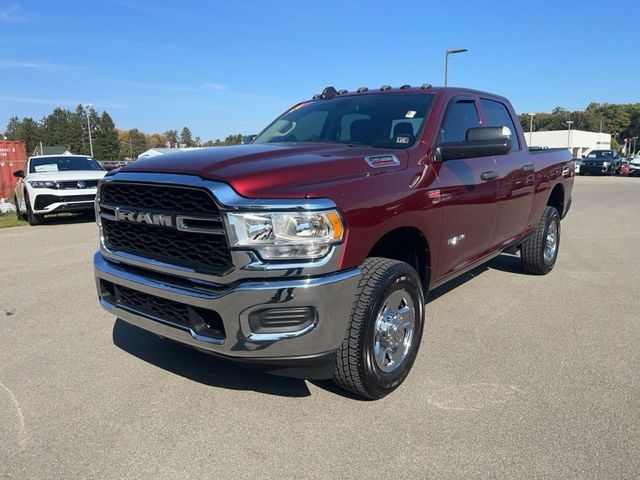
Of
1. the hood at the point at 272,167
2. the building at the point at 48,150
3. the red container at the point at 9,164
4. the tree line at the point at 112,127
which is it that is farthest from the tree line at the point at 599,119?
the hood at the point at 272,167

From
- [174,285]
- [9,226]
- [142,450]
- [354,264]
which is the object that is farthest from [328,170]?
[9,226]

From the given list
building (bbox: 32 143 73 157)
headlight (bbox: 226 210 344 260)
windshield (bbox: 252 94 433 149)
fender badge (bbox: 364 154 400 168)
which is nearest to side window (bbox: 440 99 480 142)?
windshield (bbox: 252 94 433 149)

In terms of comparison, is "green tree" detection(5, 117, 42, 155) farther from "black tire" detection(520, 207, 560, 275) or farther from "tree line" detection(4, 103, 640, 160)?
"black tire" detection(520, 207, 560, 275)

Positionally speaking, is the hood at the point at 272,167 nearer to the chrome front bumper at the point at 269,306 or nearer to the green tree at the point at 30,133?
the chrome front bumper at the point at 269,306

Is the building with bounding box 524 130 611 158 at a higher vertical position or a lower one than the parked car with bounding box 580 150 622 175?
higher

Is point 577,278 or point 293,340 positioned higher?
point 293,340

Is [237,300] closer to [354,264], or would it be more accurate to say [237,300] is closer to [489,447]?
[354,264]

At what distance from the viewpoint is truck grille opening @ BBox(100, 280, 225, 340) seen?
2650 millimetres

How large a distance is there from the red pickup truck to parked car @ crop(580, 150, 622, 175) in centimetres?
3356

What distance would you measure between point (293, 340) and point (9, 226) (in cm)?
1099

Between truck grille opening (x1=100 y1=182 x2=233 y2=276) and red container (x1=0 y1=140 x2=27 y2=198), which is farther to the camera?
red container (x1=0 y1=140 x2=27 y2=198)

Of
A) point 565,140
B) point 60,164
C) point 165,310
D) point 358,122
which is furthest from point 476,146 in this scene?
point 565,140

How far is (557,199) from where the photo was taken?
21.4ft

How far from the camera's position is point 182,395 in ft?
10.3
